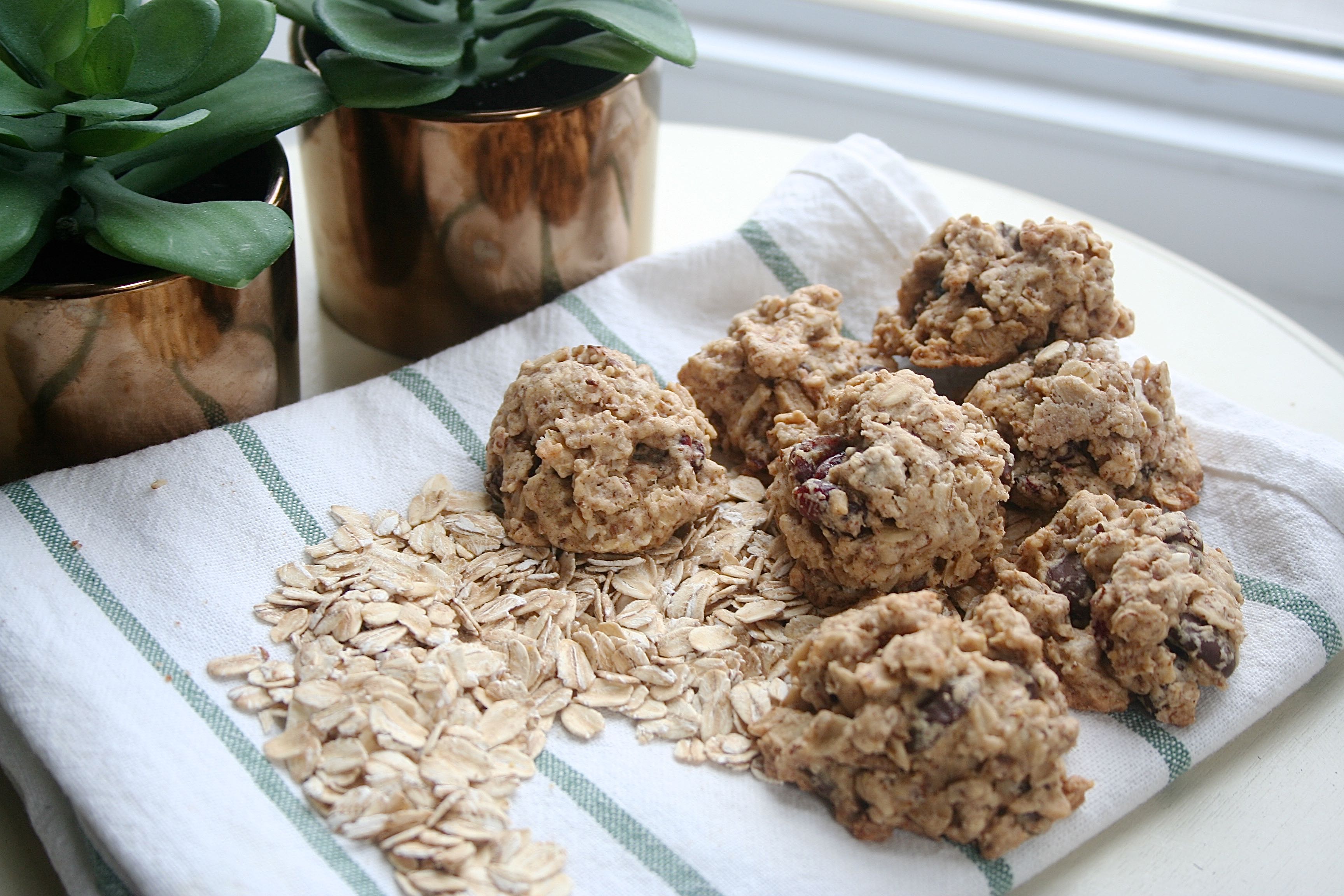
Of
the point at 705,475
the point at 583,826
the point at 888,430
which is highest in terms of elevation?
the point at 888,430

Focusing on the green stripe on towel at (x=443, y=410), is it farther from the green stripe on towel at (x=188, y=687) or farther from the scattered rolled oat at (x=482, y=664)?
the green stripe on towel at (x=188, y=687)

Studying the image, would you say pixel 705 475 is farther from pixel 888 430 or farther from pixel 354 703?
pixel 354 703

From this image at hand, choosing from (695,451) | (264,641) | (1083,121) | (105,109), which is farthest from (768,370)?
(1083,121)

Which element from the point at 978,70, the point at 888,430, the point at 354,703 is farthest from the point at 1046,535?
the point at 978,70

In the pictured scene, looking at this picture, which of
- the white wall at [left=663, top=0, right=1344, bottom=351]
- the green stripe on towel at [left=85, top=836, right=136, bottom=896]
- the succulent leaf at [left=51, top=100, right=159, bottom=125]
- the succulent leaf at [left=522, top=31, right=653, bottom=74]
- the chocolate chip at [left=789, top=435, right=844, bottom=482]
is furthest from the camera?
the white wall at [left=663, top=0, right=1344, bottom=351]

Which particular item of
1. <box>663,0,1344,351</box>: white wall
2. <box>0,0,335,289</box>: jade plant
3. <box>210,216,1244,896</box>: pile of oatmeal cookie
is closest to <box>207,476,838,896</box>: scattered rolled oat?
<box>210,216,1244,896</box>: pile of oatmeal cookie

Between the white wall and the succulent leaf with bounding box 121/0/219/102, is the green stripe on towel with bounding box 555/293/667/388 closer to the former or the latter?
the succulent leaf with bounding box 121/0/219/102

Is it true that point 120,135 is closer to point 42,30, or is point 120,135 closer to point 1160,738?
point 42,30
